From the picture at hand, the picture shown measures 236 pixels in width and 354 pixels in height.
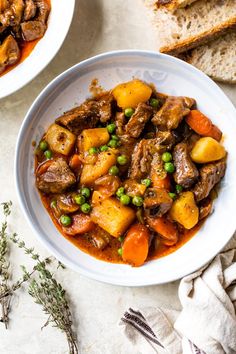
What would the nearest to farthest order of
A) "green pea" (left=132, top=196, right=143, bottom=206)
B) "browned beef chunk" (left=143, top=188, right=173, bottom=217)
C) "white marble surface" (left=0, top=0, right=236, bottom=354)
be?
"browned beef chunk" (left=143, top=188, right=173, bottom=217) < "green pea" (left=132, top=196, right=143, bottom=206) < "white marble surface" (left=0, top=0, right=236, bottom=354)

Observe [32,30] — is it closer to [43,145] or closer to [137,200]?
[43,145]

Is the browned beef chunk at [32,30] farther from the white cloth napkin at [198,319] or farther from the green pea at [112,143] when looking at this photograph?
the white cloth napkin at [198,319]

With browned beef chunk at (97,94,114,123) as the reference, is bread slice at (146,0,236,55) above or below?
above

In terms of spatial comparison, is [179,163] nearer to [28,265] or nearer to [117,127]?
[117,127]

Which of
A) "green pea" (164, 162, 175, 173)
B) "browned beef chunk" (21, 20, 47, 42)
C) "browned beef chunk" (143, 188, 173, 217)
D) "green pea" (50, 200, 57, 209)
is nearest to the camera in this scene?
"browned beef chunk" (143, 188, 173, 217)

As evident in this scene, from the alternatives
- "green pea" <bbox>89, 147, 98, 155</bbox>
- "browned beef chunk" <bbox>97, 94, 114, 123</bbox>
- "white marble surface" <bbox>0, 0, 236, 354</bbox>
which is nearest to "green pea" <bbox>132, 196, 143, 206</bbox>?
"green pea" <bbox>89, 147, 98, 155</bbox>

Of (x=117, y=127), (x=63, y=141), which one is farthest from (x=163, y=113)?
(x=63, y=141)

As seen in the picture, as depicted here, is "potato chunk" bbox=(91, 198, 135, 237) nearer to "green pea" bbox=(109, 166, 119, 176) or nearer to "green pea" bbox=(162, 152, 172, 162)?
"green pea" bbox=(109, 166, 119, 176)
